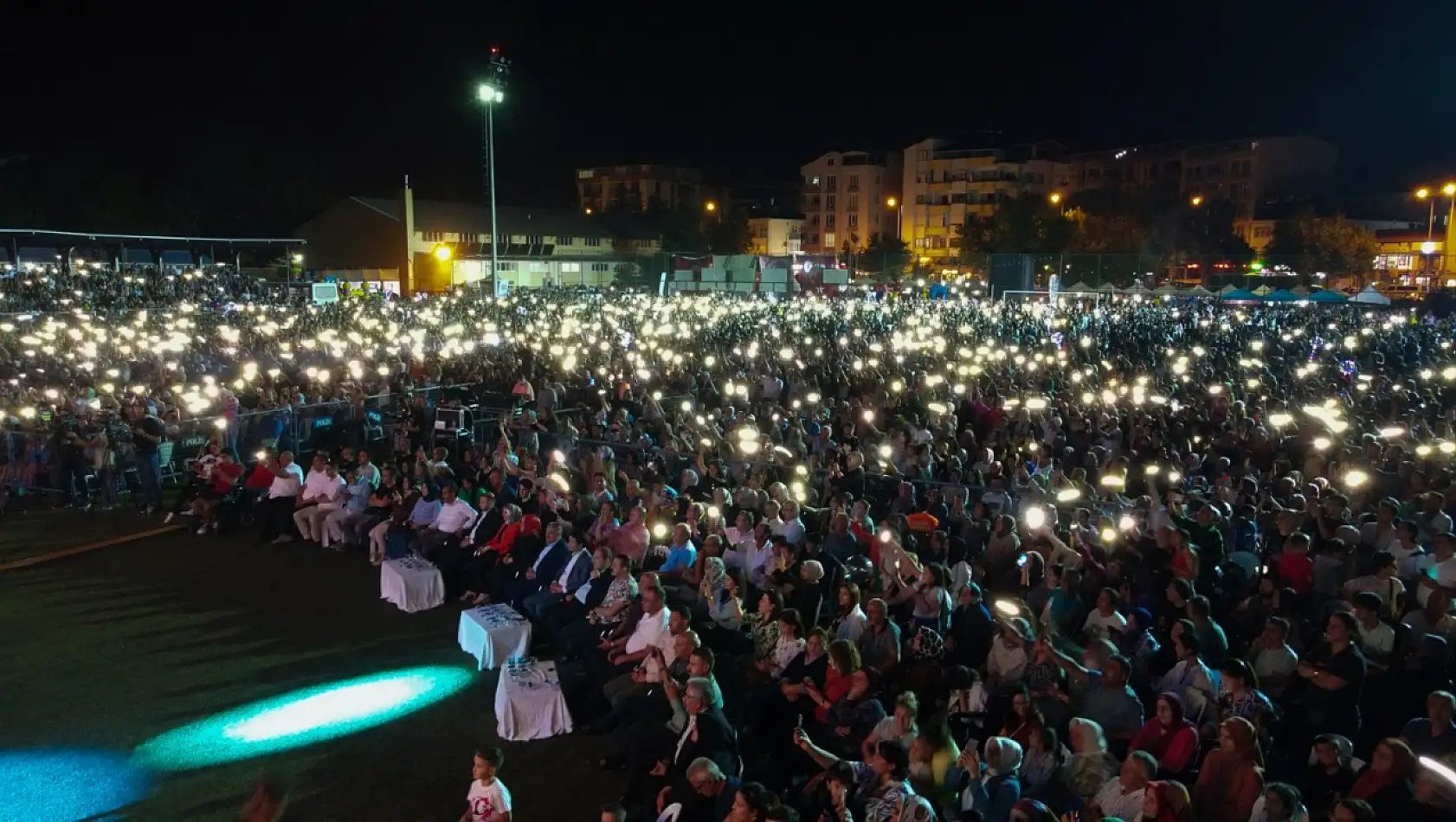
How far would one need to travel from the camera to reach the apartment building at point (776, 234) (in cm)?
8550

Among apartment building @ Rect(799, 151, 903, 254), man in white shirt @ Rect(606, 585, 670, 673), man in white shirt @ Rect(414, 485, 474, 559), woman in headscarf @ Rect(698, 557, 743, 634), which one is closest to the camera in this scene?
man in white shirt @ Rect(606, 585, 670, 673)

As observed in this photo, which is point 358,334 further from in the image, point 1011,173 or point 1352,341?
point 1011,173

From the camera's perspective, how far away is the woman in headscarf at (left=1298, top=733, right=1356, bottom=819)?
4.83 metres

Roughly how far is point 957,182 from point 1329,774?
7239cm

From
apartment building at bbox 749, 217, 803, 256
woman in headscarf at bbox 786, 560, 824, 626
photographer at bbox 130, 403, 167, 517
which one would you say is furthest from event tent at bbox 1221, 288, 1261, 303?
apartment building at bbox 749, 217, 803, 256

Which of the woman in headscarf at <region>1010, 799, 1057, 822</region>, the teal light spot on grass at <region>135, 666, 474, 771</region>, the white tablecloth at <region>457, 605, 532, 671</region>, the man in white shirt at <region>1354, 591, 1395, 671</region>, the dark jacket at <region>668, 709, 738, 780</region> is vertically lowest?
the teal light spot on grass at <region>135, 666, 474, 771</region>

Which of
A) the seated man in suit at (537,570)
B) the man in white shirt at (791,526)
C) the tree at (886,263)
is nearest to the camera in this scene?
the seated man in suit at (537,570)

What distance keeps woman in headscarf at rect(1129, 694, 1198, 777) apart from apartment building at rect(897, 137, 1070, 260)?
218ft

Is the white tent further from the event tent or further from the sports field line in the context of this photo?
the sports field line

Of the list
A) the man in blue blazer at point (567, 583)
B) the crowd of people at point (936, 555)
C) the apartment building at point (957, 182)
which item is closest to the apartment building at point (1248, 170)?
the apartment building at point (957, 182)

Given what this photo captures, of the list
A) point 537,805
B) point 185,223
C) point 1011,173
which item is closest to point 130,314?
point 537,805

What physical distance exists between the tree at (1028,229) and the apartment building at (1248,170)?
11109 mm

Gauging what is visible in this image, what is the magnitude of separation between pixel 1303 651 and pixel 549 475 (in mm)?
7212

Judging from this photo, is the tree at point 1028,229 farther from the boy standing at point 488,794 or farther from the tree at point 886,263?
the boy standing at point 488,794
